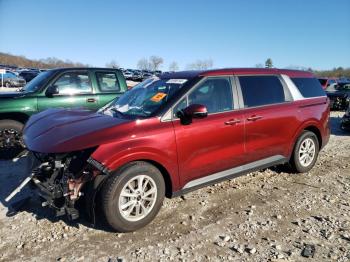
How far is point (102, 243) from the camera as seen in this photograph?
364 cm

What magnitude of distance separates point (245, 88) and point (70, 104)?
389cm

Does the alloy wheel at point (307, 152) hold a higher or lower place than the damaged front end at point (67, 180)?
lower

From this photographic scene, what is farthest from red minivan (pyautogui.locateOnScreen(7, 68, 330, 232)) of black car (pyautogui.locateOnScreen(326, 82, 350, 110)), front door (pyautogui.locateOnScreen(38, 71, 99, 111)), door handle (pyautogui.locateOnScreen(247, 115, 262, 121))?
black car (pyautogui.locateOnScreen(326, 82, 350, 110))

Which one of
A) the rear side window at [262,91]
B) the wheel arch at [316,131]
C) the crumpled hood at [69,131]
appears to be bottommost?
the wheel arch at [316,131]

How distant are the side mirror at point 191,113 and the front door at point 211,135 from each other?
2.4 inches

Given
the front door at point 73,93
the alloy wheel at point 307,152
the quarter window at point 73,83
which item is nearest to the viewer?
the alloy wheel at point 307,152

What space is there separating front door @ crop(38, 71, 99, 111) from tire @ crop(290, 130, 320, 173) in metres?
4.01

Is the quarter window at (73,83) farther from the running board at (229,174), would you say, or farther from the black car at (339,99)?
the black car at (339,99)

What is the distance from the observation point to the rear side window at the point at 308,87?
5.89m

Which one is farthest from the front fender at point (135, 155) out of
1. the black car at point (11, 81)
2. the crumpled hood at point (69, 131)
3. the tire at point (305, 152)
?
the black car at point (11, 81)

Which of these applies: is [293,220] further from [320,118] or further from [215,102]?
[320,118]

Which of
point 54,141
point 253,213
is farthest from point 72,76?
point 253,213

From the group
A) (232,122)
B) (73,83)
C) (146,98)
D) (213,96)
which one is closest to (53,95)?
(73,83)

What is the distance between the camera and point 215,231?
12.8 ft
